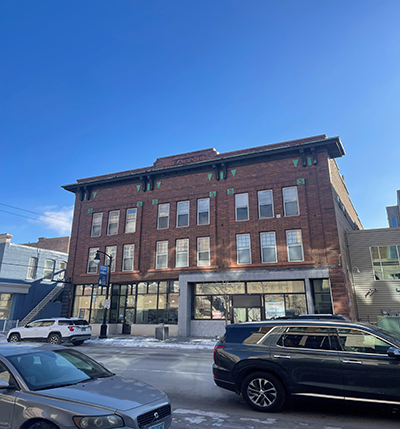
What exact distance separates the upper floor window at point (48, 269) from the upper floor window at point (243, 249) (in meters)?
22.3

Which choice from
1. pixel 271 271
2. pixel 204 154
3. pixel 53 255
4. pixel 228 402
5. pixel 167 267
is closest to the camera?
pixel 228 402

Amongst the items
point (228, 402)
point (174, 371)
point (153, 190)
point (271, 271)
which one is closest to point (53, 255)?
point (153, 190)

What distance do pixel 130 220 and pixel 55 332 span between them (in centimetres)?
1109

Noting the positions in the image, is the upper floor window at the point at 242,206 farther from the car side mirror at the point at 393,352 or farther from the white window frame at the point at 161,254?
the car side mirror at the point at 393,352

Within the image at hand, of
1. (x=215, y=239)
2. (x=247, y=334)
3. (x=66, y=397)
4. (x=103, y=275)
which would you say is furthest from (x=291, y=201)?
(x=66, y=397)

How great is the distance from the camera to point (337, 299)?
1988 centimetres

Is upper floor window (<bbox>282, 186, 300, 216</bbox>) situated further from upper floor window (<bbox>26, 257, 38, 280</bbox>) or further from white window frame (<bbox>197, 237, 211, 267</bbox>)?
upper floor window (<bbox>26, 257, 38, 280</bbox>)

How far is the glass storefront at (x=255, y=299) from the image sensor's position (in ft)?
68.5

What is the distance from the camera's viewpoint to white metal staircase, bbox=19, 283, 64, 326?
1193 inches

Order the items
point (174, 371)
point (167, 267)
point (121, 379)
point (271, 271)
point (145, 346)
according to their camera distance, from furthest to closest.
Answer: point (167, 267) < point (271, 271) < point (145, 346) < point (174, 371) < point (121, 379)

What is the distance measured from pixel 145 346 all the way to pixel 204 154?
49.9ft

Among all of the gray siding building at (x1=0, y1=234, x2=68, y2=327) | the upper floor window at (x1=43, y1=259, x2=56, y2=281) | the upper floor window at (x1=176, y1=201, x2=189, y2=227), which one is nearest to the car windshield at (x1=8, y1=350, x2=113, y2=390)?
the upper floor window at (x1=176, y1=201, x2=189, y2=227)

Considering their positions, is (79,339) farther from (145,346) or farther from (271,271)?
(271,271)

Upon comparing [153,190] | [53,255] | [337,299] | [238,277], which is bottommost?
[337,299]
